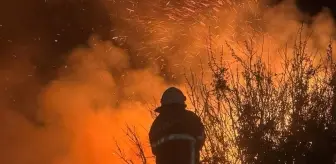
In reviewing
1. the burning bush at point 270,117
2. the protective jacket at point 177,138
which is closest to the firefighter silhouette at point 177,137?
the protective jacket at point 177,138

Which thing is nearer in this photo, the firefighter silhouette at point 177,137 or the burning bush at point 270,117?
the firefighter silhouette at point 177,137

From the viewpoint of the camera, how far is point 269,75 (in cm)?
1523

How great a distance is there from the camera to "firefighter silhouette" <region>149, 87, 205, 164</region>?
18.4 feet

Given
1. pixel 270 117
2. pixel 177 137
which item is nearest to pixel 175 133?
pixel 177 137

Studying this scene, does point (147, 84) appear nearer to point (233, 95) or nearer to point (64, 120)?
point (64, 120)

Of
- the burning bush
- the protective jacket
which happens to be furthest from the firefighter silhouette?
the burning bush

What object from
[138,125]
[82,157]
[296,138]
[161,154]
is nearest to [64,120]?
[82,157]

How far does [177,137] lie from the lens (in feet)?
18.5

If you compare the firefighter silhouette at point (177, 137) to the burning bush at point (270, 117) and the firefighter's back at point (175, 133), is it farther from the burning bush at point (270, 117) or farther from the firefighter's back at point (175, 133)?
the burning bush at point (270, 117)

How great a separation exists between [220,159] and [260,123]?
1334 millimetres

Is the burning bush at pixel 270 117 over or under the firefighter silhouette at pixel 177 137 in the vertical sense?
over

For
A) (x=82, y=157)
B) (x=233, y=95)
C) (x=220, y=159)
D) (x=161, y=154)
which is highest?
(x=82, y=157)

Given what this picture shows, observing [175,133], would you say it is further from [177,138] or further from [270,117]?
[270,117]

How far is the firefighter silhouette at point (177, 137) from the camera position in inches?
221
